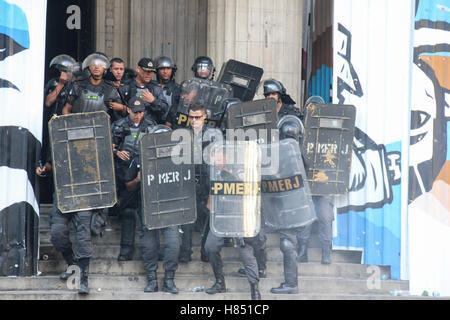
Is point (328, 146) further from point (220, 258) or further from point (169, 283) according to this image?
point (169, 283)

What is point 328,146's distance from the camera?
1059cm

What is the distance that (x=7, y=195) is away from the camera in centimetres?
1002

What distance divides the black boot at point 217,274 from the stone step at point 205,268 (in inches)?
14.3

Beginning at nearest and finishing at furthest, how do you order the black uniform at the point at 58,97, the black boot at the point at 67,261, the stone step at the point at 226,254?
the black boot at the point at 67,261 < the stone step at the point at 226,254 < the black uniform at the point at 58,97

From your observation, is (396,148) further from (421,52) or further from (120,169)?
(120,169)

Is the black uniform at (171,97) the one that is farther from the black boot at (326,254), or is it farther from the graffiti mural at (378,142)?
the black boot at (326,254)

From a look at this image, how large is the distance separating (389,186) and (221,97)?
2305mm

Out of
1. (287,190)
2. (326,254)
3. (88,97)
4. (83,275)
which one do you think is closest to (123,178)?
(88,97)

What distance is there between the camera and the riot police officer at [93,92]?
10.5 meters

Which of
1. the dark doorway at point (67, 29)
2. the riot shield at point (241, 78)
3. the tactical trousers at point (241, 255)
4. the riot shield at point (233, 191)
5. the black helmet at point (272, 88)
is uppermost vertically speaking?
the dark doorway at point (67, 29)

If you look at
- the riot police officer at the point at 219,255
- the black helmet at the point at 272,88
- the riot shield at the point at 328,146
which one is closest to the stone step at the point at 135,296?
the riot police officer at the point at 219,255

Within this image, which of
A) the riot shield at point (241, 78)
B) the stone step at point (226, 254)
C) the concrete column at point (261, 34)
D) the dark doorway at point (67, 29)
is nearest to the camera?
the stone step at point (226, 254)

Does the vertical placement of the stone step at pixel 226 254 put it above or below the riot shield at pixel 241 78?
below
